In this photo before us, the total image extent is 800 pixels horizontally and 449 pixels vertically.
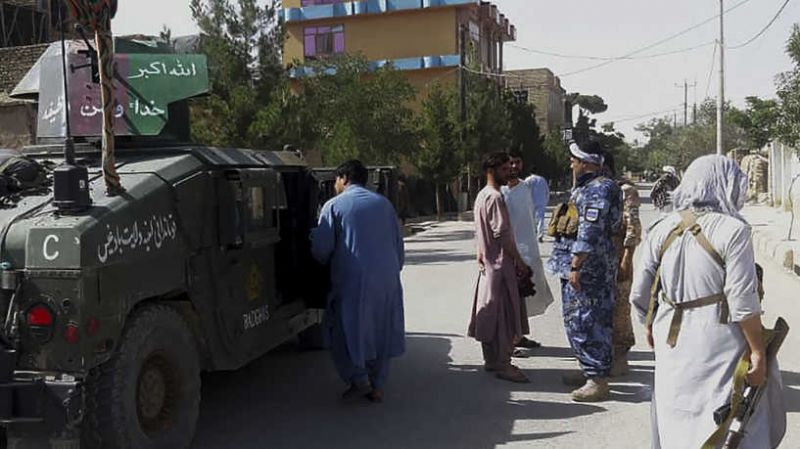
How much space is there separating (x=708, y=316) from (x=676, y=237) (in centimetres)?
37

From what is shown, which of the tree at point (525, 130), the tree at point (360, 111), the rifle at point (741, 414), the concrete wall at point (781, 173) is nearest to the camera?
the rifle at point (741, 414)

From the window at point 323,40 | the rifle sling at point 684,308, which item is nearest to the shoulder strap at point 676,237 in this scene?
the rifle sling at point 684,308

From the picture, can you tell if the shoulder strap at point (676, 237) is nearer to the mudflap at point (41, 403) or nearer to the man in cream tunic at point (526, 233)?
the mudflap at point (41, 403)

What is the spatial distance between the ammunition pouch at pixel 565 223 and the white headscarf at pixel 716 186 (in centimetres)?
222

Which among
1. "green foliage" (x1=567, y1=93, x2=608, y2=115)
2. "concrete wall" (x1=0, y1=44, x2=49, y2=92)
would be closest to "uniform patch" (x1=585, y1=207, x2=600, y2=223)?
"concrete wall" (x1=0, y1=44, x2=49, y2=92)

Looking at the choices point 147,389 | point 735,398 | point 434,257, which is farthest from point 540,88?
point 735,398

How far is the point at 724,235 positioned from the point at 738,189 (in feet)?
0.87

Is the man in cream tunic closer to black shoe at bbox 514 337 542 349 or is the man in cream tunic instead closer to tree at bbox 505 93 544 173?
black shoe at bbox 514 337 542 349

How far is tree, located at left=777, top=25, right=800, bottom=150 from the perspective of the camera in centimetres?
1309

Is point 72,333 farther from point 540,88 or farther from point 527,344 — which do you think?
point 540,88

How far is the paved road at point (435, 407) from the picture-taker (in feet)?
16.6

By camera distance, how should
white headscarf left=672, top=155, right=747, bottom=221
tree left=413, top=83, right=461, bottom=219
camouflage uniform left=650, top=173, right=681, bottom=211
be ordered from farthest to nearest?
tree left=413, top=83, right=461, bottom=219 < camouflage uniform left=650, top=173, right=681, bottom=211 < white headscarf left=672, top=155, right=747, bottom=221

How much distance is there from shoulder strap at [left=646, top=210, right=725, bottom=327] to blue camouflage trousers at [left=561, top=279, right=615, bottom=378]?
72.8 inches

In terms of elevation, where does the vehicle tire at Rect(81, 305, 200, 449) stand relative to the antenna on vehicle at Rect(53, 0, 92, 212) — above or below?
below
